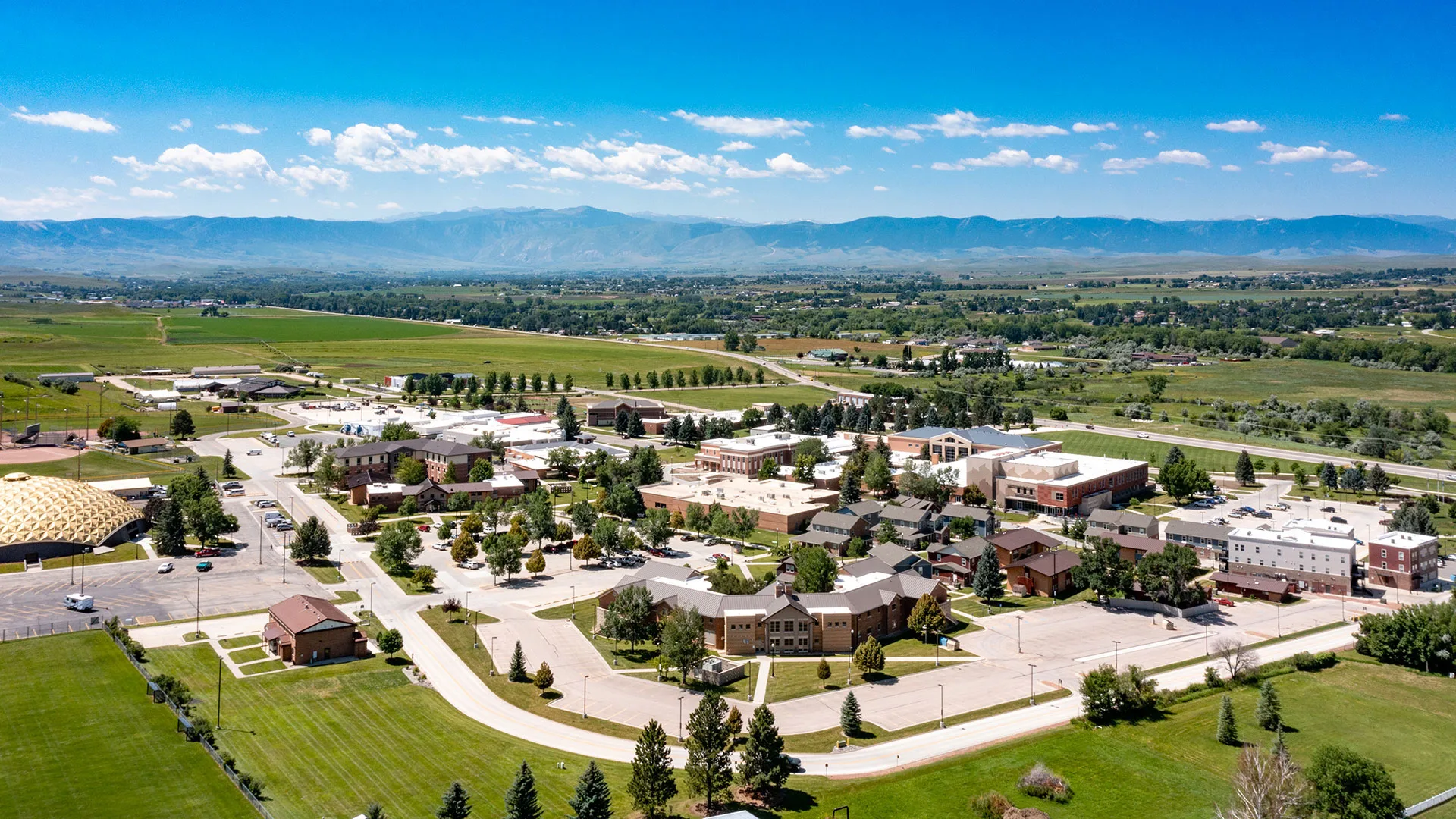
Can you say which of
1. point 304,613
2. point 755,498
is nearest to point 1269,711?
point 304,613

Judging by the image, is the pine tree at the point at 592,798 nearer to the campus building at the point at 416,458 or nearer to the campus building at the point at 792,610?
the campus building at the point at 792,610

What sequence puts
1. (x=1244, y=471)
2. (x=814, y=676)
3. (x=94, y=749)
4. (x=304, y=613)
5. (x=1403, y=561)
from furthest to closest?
(x=1244, y=471) < (x=1403, y=561) < (x=304, y=613) < (x=814, y=676) < (x=94, y=749)

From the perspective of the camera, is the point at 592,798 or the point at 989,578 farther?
the point at 989,578

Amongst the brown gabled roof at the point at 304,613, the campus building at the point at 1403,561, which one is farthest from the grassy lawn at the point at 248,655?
the campus building at the point at 1403,561

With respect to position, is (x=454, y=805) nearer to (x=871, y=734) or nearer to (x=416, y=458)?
(x=871, y=734)

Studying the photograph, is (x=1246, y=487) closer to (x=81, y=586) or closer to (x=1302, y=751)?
(x=1302, y=751)

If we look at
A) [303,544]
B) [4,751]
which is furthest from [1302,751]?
[303,544]
